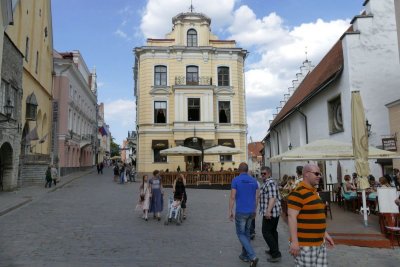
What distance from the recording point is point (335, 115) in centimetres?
1873

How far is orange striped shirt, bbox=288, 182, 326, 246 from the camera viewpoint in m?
4.32

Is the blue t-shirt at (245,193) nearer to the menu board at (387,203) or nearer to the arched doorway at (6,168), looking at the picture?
the menu board at (387,203)

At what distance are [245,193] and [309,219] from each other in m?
2.92

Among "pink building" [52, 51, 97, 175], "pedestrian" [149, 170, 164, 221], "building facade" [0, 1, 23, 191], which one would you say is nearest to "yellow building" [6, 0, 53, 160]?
"building facade" [0, 1, 23, 191]

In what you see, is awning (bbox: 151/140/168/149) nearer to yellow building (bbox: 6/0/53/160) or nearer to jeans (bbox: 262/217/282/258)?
yellow building (bbox: 6/0/53/160)

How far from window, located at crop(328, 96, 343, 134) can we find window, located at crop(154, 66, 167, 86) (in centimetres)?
2120

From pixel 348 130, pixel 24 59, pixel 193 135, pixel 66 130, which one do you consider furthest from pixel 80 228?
pixel 66 130

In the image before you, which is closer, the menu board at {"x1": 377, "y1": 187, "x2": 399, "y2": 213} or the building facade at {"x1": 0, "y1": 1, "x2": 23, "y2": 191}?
the menu board at {"x1": 377, "y1": 187, "x2": 399, "y2": 213}

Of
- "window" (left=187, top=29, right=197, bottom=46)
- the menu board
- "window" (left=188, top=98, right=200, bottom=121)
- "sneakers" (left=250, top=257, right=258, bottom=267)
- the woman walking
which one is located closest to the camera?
"sneakers" (left=250, top=257, right=258, bottom=267)

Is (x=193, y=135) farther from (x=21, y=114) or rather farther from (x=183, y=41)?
(x=21, y=114)

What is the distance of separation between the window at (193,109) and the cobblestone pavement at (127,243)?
2305 centimetres

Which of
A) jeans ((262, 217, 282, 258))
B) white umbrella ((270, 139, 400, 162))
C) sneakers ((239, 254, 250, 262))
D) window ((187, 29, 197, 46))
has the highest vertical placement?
window ((187, 29, 197, 46))

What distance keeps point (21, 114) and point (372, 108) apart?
65.6 ft

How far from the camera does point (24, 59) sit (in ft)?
80.3
